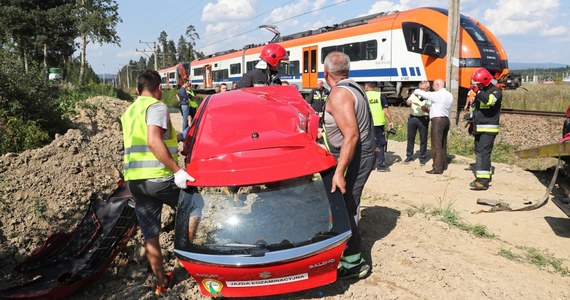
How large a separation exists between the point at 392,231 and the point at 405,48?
11585mm

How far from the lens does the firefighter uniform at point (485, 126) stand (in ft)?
20.9

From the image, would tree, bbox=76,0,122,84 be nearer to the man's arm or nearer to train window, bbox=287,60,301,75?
train window, bbox=287,60,301,75

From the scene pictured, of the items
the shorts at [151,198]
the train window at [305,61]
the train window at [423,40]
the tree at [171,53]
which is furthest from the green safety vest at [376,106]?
the tree at [171,53]

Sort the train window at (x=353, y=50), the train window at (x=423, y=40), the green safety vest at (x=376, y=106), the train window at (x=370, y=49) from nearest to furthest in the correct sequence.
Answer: the green safety vest at (x=376, y=106)
the train window at (x=423, y=40)
the train window at (x=370, y=49)
the train window at (x=353, y=50)

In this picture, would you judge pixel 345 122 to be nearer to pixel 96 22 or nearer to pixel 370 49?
pixel 370 49

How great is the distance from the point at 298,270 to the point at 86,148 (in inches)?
188

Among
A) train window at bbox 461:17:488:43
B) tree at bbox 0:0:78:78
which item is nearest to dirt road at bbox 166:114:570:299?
train window at bbox 461:17:488:43

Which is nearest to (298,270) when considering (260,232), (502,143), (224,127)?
(260,232)

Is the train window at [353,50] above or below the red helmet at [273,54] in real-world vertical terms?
above

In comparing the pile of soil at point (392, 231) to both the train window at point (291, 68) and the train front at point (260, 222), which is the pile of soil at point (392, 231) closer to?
the train front at point (260, 222)

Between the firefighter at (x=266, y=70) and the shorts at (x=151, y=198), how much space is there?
2.94 m

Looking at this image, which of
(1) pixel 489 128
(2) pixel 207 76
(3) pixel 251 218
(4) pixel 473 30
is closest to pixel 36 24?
(2) pixel 207 76

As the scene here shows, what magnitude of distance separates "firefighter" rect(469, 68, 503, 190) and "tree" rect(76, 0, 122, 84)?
20490 mm

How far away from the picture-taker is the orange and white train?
14172mm
